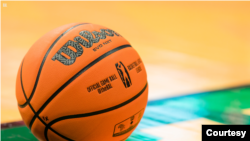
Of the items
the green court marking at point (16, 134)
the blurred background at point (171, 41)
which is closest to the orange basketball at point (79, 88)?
the green court marking at point (16, 134)

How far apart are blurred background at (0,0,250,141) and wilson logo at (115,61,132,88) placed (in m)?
0.99

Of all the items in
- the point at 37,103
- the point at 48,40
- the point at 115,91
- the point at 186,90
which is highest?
the point at 186,90

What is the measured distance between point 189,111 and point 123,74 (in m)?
1.56

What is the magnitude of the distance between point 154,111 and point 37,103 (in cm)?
165

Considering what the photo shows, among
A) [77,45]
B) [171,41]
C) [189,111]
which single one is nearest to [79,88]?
[77,45]

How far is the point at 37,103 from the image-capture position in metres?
1.68

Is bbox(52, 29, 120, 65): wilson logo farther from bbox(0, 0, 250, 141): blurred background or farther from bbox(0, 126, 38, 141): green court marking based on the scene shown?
bbox(0, 0, 250, 141): blurred background

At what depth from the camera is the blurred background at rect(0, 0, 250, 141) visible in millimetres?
3416

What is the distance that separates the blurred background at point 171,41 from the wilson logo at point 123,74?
38.8 inches

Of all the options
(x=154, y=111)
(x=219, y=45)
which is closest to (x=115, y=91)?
(x=154, y=111)

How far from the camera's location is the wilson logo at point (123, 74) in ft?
5.73

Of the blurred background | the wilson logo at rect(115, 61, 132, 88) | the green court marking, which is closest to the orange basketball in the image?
the wilson logo at rect(115, 61, 132, 88)

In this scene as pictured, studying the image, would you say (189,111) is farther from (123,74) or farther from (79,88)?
(79,88)

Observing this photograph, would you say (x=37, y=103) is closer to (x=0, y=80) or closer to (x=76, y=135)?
(x=76, y=135)
